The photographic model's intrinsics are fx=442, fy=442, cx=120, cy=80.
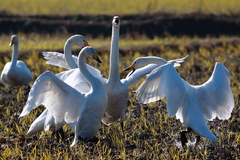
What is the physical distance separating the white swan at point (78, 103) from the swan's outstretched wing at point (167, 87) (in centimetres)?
65

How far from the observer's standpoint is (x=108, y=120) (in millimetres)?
7473

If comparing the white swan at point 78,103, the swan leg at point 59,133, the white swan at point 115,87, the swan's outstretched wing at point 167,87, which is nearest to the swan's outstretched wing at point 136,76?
the white swan at point 115,87

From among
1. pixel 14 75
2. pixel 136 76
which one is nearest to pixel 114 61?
pixel 136 76

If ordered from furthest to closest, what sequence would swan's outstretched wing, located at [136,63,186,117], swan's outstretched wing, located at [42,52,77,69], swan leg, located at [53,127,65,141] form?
swan's outstretched wing, located at [42,52,77,69]
swan leg, located at [53,127,65,141]
swan's outstretched wing, located at [136,63,186,117]

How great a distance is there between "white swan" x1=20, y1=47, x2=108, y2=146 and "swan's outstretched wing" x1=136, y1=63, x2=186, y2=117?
0.65 m

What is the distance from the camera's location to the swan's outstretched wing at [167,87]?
6078 mm

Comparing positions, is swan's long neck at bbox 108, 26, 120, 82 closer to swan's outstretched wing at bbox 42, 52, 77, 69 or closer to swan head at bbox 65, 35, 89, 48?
swan head at bbox 65, 35, 89, 48

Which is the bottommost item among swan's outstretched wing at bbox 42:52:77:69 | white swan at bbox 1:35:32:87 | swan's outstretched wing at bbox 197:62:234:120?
white swan at bbox 1:35:32:87

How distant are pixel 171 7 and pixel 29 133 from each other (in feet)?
66.4

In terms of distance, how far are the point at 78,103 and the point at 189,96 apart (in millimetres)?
1617

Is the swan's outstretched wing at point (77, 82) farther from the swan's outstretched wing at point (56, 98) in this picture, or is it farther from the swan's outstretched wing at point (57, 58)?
the swan's outstretched wing at point (57, 58)

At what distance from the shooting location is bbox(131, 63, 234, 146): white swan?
6.10 meters

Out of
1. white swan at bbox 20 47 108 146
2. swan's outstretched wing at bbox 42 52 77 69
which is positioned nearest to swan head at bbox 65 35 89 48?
swan's outstretched wing at bbox 42 52 77 69

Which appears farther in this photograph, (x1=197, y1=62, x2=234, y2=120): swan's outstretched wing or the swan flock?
(x1=197, y1=62, x2=234, y2=120): swan's outstretched wing
